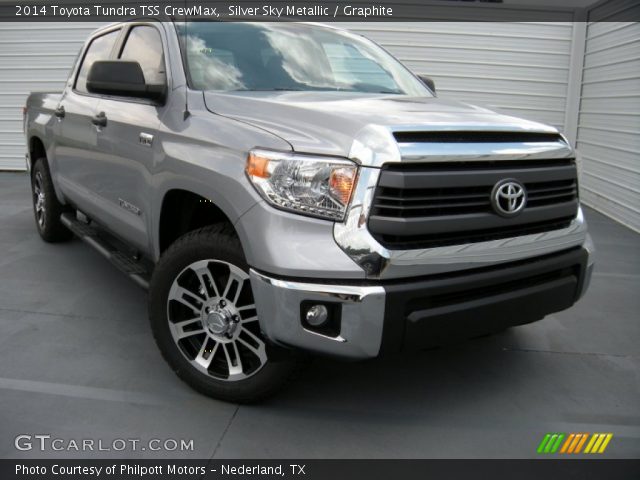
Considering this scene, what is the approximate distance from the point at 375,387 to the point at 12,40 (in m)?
10.5

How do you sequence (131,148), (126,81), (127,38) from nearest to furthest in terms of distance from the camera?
(126,81)
(131,148)
(127,38)

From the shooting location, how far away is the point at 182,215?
3.07 m

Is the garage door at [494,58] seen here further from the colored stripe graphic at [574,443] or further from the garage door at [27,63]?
the colored stripe graphic at [574,443]

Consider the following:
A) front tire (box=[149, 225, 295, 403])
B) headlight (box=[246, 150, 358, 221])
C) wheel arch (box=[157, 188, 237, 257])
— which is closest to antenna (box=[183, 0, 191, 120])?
wheel arch (box=[157, 188, 237, 257])

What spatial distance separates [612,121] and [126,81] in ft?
22.8

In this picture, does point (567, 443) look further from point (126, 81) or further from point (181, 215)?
point (126, 81)

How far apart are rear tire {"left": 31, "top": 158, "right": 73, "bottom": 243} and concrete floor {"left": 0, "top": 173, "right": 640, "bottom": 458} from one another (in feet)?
4.31

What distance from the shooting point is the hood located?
90.7 inches

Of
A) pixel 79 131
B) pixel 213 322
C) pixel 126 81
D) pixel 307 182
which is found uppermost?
pixel 126 81

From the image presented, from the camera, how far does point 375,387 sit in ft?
9.70

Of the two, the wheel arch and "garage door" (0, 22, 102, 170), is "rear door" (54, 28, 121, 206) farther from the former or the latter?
"garage door" (0, 22, 102, 170)

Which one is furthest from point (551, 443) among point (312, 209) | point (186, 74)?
point (186, 74)

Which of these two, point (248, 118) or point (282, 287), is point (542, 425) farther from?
point (248, 118)
